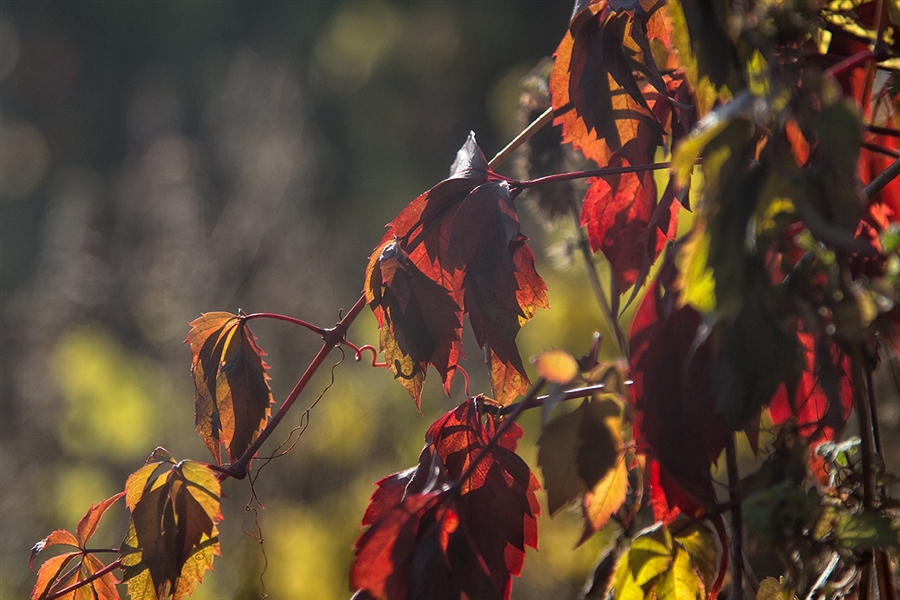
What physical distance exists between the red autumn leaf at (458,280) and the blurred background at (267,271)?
0.14 meters

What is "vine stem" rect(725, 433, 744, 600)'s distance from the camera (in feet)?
1.07

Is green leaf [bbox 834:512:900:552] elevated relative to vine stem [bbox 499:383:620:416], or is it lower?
lower

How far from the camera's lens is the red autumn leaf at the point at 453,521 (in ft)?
1.13

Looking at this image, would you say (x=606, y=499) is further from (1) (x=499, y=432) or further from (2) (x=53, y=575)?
(2) (x=53, y=575)

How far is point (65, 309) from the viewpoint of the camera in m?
3.73

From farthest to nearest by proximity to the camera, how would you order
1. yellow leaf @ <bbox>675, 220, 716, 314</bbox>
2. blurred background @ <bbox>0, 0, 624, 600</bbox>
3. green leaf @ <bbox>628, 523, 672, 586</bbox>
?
blurred background @ <bbox>0, 0, 624, 600</bbox> → green leaf @ <bbox>628, 523, 672, 586</bbox> → yellow leaf @ <bbox>675, 220, 716, 314</bbox>

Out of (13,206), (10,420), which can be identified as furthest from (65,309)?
(13,206)

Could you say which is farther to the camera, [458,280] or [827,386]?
[458,280]

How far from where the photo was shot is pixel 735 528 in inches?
13.6

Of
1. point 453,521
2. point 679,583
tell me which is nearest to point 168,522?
point 453,521

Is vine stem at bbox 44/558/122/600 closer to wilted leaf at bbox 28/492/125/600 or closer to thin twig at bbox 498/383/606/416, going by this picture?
wilted leaf at bbox 28/492/125/600

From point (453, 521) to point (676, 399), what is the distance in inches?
4.8

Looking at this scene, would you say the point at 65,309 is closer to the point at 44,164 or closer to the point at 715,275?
the point at 715,275

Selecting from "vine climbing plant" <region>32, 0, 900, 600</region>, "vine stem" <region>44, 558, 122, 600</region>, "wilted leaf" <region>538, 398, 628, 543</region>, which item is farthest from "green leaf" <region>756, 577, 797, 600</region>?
"vine stem" <region>44, 558, 122, 600</region>
